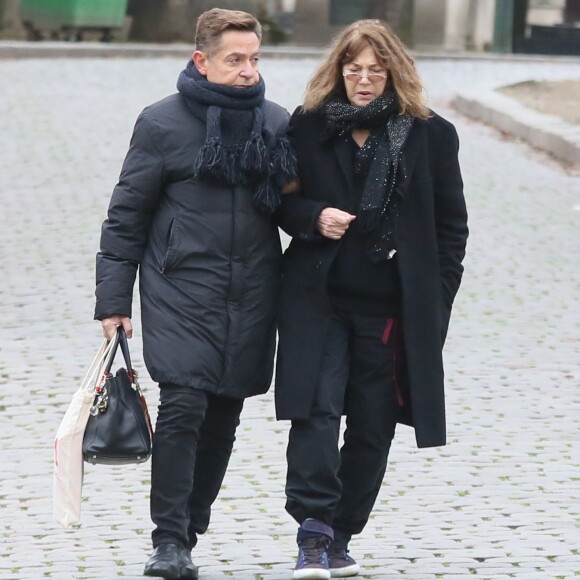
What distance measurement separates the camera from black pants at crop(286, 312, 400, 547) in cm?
464

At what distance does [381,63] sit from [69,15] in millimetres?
24734

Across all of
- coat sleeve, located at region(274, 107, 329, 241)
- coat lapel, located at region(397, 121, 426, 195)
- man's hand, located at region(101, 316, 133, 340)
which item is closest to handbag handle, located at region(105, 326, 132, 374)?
man's hand, located at region(101, 316, 133, 340)

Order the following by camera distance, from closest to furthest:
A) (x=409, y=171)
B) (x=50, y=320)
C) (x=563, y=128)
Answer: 1. (x=409, y=171)
2. (x=50, y=320)
3. (x=563, y=128)

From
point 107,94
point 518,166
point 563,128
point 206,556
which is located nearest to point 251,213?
point 206,556

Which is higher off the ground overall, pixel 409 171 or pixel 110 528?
pixel 409 171

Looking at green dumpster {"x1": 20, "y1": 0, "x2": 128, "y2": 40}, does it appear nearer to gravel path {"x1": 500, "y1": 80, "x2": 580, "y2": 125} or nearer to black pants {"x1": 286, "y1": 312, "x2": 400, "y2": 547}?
gravel path {"x1": 500, "y1": 80, "x2": 580, "y2": 125}

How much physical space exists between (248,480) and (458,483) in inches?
32.1

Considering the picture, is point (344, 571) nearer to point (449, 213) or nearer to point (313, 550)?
point (313, 550)

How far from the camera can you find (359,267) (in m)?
4.64

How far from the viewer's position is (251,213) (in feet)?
15.3

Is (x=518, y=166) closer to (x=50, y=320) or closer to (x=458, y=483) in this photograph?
(x=50, y=320)

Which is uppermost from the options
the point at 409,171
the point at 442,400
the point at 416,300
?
the point at 409,171

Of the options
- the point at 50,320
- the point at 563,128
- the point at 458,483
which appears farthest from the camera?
the point at 563,128

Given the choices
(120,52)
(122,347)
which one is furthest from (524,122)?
(122,347)
